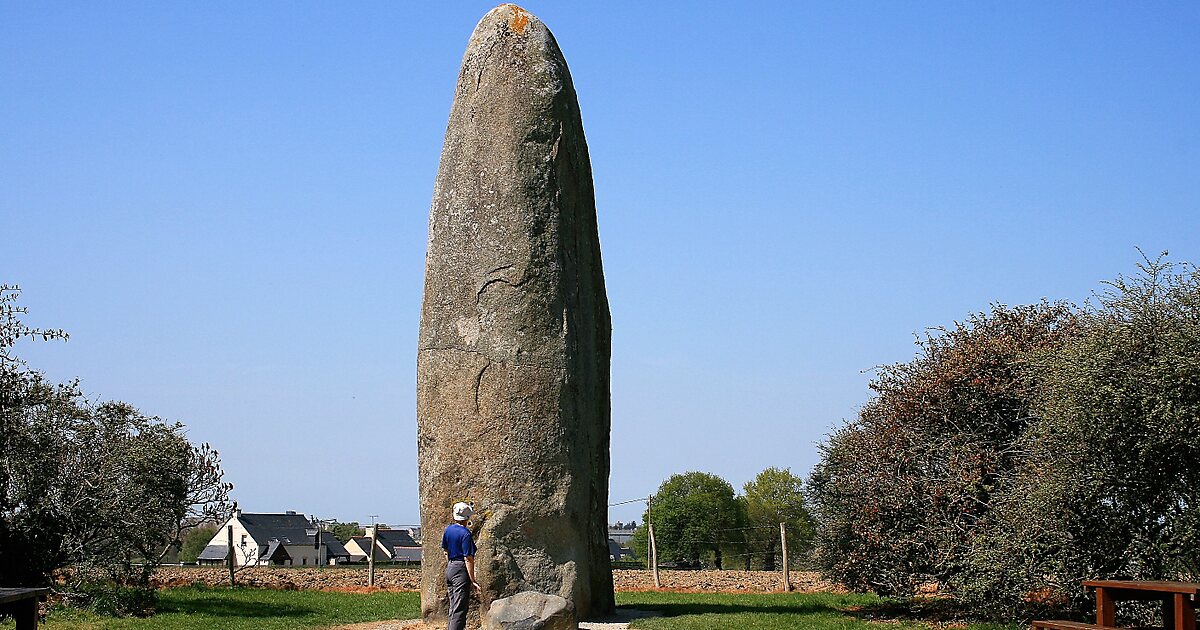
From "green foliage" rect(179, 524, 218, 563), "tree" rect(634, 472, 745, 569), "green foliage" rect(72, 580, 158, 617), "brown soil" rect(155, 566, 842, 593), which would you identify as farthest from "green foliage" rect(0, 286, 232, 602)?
"green foliage" rect(179, 524, 218, 563)

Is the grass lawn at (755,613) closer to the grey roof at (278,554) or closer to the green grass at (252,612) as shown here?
the green grass at (252,612)

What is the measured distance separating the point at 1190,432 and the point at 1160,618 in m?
2.76

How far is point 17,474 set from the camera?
53.3 feet

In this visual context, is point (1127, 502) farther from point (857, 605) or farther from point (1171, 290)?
point (857, 605)

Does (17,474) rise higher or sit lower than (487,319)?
lower

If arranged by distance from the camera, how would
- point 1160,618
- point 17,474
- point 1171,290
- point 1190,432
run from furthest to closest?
1. point 17,474
2. point 1160,618
3. point 1171,290
4. point 1190,432

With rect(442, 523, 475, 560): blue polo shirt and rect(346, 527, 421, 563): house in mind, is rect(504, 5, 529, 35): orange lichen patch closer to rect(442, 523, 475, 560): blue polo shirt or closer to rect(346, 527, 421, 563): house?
rect(442, 523, 475, 560): blue polo shirt

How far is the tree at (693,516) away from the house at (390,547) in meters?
12.1

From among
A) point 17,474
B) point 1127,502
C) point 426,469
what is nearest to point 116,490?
point 17,474

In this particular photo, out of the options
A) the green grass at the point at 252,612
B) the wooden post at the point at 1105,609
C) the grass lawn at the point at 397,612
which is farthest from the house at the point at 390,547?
the wooden post at the point at 1105,609

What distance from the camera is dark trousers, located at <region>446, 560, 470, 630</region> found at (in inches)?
446

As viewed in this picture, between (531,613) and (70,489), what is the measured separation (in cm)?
858

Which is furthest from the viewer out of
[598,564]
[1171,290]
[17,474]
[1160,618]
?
[17,474]

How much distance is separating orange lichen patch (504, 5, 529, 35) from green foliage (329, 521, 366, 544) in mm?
60457
